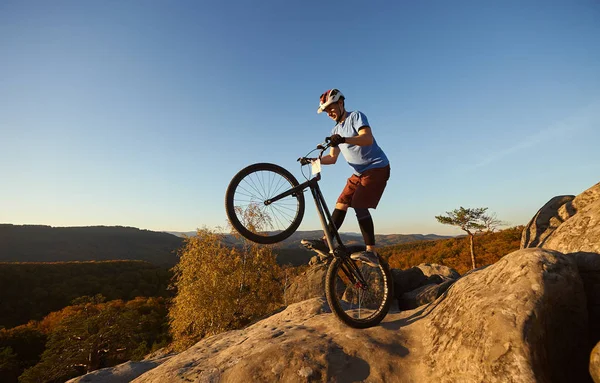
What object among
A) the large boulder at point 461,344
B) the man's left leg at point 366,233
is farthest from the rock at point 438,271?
the man's left leg at point 366,233

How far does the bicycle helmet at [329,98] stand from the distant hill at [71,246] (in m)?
130

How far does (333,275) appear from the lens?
5043 millimetres

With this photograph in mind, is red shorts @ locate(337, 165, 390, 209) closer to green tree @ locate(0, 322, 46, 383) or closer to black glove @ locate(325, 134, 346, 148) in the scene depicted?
black glove @ locate(325, 134, 346, 148)

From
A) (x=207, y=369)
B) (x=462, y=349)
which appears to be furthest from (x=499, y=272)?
(x=207, y=369)

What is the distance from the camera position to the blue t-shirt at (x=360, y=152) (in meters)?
5.19

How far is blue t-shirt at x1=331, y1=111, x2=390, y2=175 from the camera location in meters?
5.19

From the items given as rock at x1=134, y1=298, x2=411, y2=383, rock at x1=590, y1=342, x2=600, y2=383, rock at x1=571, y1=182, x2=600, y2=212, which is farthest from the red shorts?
rock at x1=571, y1=182, x2=600, y2=212

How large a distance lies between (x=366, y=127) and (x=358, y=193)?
126 centimetres

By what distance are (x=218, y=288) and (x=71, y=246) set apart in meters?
170

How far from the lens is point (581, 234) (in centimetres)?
541

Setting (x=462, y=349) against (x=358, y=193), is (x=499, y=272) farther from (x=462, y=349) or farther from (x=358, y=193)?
(x=358, y=193)

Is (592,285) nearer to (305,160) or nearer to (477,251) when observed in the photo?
(305,160)

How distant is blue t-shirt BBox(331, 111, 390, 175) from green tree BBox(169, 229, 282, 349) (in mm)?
30645

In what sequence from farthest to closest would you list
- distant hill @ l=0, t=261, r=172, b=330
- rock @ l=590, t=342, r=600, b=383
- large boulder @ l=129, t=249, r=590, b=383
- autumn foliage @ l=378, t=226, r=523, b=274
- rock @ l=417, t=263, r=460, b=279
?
distant hill @ l=0, t=261, r=172, b=330 < autumn foliage @ l=378, t=226, r=523, b=274 < rock @ l=417, t=263, r=460, b=279 < large boulder @ l=129, t=249, r=590, b=383 < rock @ l=590, t=342, r=600, b=383
